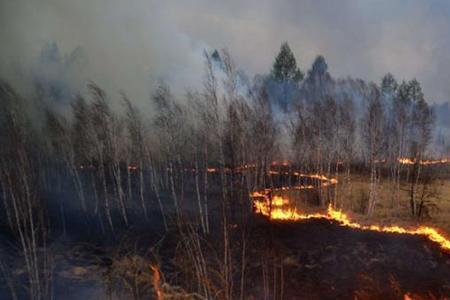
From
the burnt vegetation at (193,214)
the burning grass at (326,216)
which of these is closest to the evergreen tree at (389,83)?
the burnt vegetation at (193,214)

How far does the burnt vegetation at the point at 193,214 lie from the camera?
15.4 meters

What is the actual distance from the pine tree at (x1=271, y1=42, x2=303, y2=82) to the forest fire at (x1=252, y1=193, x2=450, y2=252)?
126 feet

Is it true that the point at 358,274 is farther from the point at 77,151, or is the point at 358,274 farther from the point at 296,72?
the point at 296,72

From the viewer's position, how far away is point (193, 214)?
1556 inches

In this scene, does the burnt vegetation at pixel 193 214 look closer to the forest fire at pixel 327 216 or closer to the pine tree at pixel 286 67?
the forest fire at pixel 327 216

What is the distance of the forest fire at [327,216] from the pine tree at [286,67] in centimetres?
3853

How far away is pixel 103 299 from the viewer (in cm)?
2059

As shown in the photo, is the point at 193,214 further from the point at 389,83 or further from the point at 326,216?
the point at 389,83

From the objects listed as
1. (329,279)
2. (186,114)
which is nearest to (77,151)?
(186,114)

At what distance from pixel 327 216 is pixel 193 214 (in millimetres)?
12993

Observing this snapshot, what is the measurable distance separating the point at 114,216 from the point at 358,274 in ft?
80.9

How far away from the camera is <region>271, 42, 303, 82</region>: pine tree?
7956cm

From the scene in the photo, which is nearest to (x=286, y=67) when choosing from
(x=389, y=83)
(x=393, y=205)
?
(x=389, y=83)

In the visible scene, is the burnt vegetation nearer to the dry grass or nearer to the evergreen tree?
the dry grass
